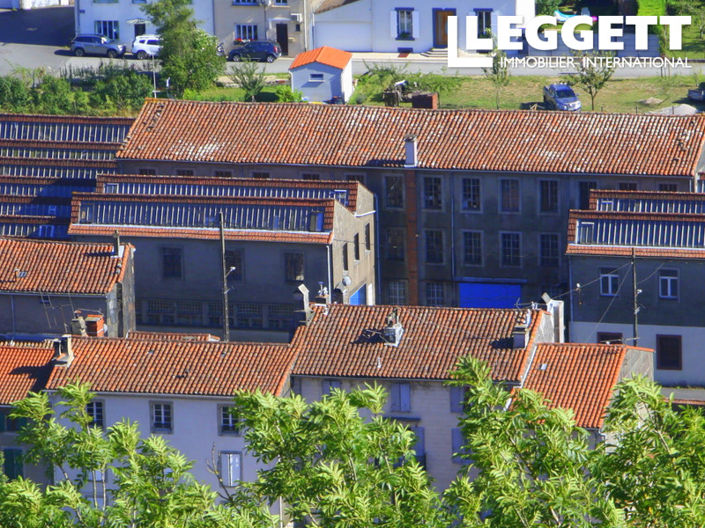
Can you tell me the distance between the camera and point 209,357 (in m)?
67.8

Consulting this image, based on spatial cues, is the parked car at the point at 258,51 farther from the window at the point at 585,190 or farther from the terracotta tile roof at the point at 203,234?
the window at the point at 585,190

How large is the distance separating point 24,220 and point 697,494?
49.7 metres

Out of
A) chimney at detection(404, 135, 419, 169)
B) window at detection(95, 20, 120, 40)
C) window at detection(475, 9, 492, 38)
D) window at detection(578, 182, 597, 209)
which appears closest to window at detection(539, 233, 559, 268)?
window at detection(578, 182, 597, 209)

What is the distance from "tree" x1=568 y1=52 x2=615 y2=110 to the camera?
357 ft

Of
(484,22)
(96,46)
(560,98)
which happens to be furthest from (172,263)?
(96,46)

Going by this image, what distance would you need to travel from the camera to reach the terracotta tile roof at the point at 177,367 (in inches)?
2618

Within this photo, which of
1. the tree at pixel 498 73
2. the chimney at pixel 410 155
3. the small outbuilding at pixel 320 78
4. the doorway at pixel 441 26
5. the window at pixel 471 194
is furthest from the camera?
the doorway at pixel 441 26

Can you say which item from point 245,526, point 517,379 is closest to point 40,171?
point 517,379

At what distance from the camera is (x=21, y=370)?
225 ft

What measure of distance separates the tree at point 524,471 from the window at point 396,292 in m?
38.3

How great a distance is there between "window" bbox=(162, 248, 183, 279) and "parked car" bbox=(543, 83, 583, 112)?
31.4m

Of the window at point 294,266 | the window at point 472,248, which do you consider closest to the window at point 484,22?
the window at point 472,248

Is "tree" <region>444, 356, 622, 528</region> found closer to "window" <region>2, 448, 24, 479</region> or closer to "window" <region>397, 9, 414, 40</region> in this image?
"window" <region>2, 448, 24, 479</region>

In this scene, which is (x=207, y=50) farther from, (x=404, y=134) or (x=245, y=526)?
(x=245, y=526)
